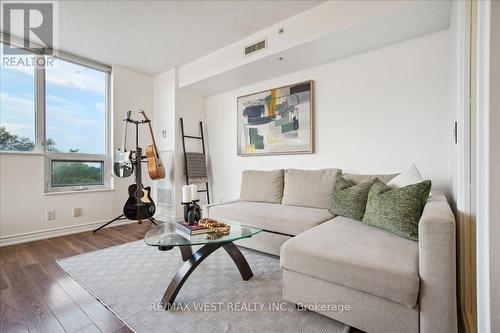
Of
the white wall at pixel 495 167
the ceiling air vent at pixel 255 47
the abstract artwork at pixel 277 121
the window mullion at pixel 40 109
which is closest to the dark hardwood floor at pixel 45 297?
the white wall at pixel 495 167

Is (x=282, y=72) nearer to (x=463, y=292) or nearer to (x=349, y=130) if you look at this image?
(x=349, y=130)

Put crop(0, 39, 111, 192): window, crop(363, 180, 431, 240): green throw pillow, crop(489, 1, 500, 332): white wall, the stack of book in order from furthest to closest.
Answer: crop(0, 39, 111, 192): window → the stack of book → crop(363, 180, 431, 240): green throw pillow → crop(489, 1, 500, 332): white wall

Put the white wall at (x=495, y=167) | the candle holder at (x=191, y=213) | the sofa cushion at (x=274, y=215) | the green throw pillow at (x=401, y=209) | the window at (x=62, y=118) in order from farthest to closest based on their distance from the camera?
the window at (x=62, y=118), the sofa cushion at (x=274, y=215), the candle holder at (x=191, y=213), the green throw pillow at (x=401, y=209), the white wall at (x=495, y=167)

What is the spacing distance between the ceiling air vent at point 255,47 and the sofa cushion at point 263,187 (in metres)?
1.46

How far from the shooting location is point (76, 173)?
3.37 metres

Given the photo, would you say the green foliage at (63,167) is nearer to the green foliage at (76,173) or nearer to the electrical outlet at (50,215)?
the green foliage at (76,173)

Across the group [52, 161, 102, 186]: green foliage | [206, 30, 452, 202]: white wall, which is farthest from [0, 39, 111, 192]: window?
[206, 30, 452, 202]: white wall

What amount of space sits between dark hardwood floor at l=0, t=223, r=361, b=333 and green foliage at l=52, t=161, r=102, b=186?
2.93 ft

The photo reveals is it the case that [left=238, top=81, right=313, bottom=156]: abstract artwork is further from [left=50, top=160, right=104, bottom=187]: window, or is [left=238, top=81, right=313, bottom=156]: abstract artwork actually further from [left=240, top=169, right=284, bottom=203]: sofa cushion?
[left=50, top=160, right=104, bottom=187]: window

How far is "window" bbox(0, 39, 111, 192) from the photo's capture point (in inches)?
113

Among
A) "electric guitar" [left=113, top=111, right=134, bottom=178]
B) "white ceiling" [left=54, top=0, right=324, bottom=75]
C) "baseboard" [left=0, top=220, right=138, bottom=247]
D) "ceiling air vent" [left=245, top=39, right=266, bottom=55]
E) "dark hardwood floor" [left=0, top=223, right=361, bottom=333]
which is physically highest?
"white ceiling" [left=54, top=0, right=324, bottom=75]

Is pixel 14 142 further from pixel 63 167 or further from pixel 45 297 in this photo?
pixel 45 297

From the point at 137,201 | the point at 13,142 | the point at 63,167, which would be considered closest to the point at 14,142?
the point at 13,142

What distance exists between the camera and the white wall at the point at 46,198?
278 cm
